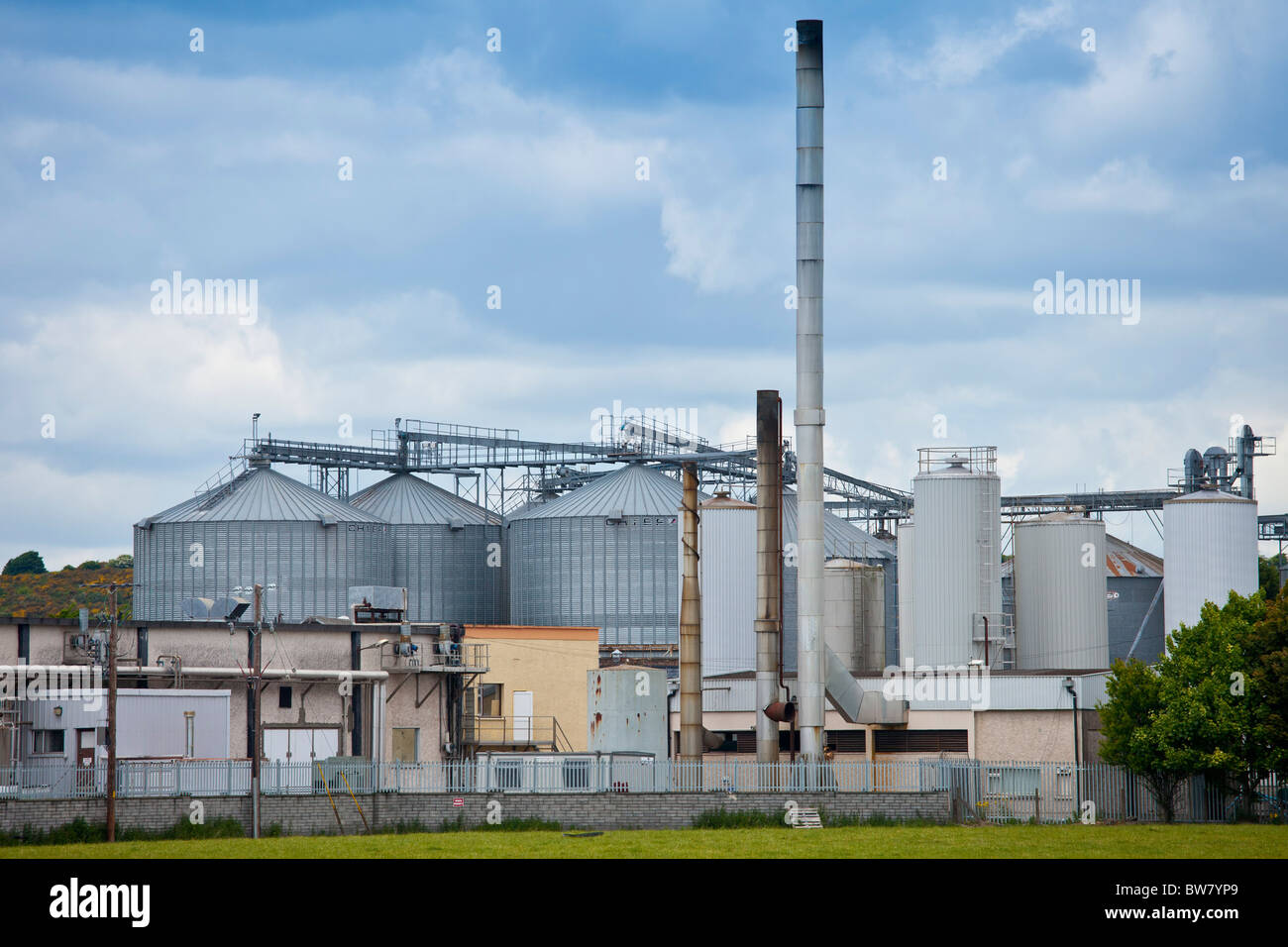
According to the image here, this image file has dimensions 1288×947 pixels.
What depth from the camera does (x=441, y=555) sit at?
294ft

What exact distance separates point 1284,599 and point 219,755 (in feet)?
98.4

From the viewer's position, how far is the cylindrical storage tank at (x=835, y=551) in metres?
75.0

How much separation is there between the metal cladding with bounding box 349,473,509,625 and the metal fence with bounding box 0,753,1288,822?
1666 inches

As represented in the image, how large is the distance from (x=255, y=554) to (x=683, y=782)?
44.0 metres

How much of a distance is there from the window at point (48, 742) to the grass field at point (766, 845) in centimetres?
584

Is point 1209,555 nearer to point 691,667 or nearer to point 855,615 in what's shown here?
point 855,615

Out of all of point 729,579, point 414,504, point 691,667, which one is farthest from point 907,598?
point 414,504

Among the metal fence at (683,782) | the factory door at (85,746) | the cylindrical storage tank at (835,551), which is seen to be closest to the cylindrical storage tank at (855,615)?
the metal fence at (683,782)

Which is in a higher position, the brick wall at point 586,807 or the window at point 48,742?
the window at point 48,742

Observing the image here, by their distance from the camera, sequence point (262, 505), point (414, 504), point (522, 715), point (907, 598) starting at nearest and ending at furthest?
point (907, 598)
point (522, 715)
point (262, 505)
point (414, 504)

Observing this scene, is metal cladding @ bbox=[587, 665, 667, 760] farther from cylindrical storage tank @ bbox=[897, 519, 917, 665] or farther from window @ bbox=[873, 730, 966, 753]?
cylindrical storage tank @ bbox=[897, 519, 917, 665]

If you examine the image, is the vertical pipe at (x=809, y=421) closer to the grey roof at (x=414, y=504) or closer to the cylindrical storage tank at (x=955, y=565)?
the cylindrical storage tank at (x=955, y=565)

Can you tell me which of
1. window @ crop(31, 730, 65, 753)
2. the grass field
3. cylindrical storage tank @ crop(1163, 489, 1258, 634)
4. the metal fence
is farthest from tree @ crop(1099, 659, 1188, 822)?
window @ crop(31, 730, 65, 753)
